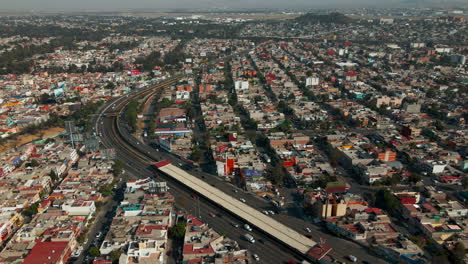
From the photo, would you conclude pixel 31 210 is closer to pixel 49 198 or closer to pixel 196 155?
pixel 49 198

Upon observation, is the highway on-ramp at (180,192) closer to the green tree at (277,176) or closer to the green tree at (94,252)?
the green tree at (277,176)

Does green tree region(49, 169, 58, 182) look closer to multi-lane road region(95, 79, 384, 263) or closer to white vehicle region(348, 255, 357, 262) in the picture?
multi-lane road region(95, 79, 384, 263)

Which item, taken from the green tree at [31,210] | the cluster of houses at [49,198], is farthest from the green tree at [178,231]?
the green tree at [31,210]

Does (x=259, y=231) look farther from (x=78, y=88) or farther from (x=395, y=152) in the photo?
(x=78, y=88)

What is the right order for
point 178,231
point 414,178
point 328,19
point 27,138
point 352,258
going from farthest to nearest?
point 328,19 < point 27,138 < point 414,178 < point 178,231 < point 352,258

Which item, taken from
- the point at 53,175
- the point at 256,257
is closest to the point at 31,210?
the point at 53,175

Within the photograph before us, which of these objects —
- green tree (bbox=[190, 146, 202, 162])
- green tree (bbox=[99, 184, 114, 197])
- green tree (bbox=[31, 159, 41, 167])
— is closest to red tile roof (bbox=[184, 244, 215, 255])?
green tree (bbox=[99, 184, 114, 197])
